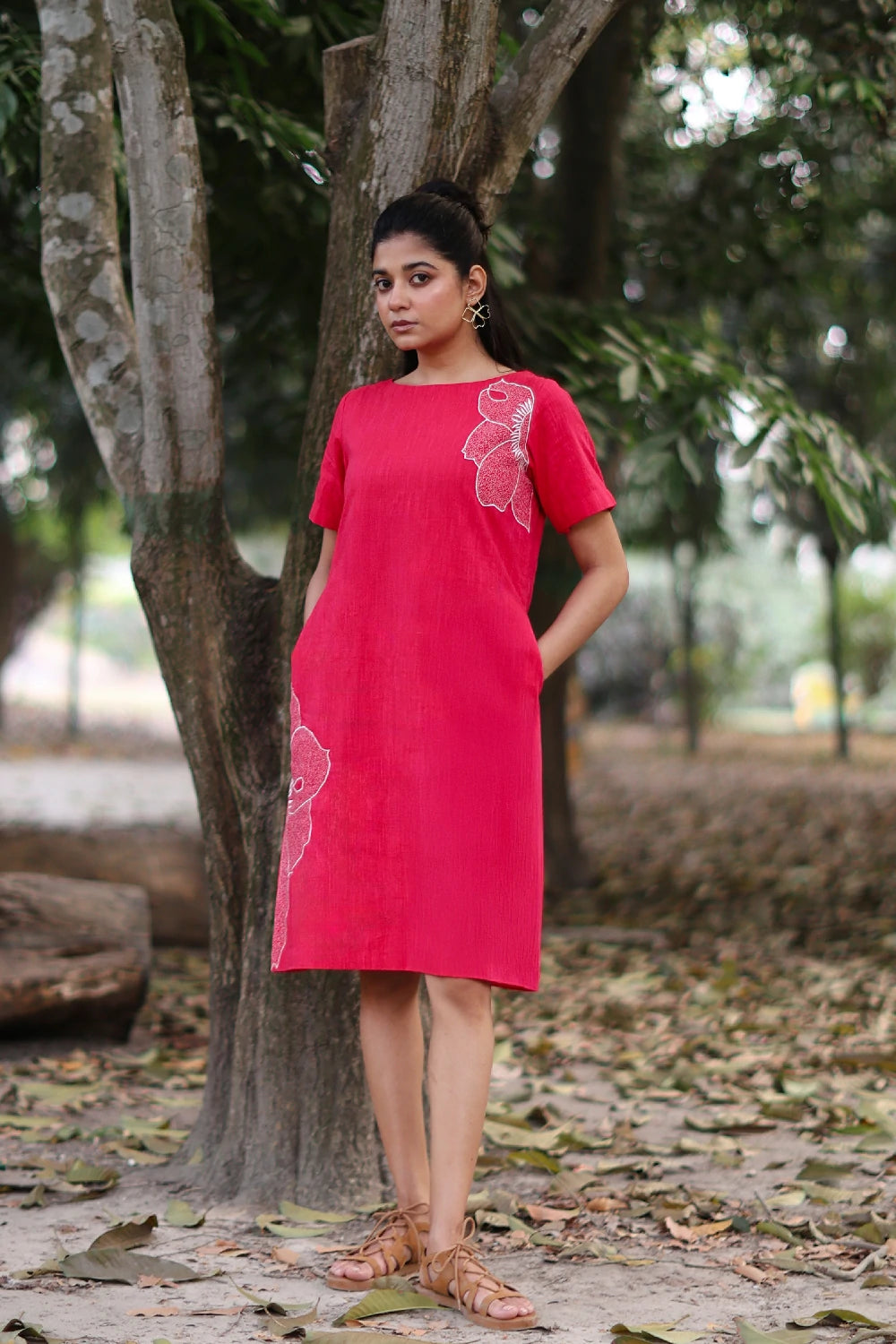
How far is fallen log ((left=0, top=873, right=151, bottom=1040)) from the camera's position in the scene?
4.30 metres

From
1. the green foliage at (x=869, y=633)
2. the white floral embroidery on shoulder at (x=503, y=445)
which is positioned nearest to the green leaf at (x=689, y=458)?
the white floral embroidery on shoulder at (x=503, y=445)

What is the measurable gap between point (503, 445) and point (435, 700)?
49 cm

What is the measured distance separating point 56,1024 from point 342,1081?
1738 millimetres

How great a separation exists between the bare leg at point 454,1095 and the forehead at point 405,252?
1.32 m

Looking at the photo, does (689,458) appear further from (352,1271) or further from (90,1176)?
(90,1176)

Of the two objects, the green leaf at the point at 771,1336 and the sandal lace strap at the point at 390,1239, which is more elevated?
the sandal lace strap at the point at 390,1239

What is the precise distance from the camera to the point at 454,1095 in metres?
2.45

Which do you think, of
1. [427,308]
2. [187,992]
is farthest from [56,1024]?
[427,308]

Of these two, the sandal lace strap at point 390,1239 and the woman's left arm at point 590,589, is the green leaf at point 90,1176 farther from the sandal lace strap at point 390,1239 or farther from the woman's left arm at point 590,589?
the woman's left arm at point 590,589

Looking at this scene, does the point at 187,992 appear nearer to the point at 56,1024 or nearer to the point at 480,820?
the point at 56,1024

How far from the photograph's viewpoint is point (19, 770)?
1284cm

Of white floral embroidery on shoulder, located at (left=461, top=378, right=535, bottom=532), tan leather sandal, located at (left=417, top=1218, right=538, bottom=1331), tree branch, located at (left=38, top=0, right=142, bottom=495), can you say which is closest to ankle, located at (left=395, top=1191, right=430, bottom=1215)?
tan leather sandal, located at (left=417, top=1218, right=538, bottom=1331)

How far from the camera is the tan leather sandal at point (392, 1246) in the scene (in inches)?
98.6

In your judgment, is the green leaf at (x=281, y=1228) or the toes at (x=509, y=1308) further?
the green leaf at (x=281, y=1228)
